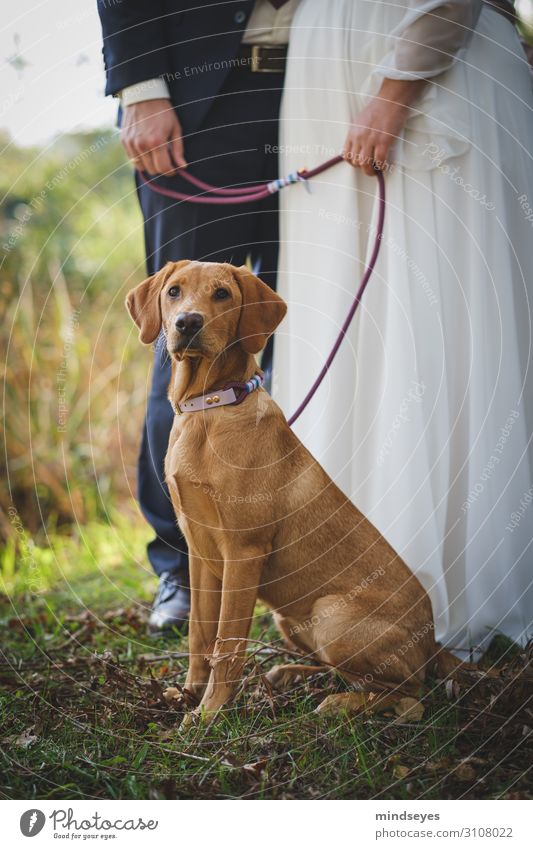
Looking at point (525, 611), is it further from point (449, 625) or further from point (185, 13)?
point (185, 13)

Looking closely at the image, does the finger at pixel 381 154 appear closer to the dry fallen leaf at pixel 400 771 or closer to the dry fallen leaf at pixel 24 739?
the dry fallen leaf at pixel 400 771

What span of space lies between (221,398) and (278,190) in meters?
1.23

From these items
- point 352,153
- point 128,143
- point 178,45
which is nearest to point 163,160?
point 128,143

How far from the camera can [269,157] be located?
3.79 meters

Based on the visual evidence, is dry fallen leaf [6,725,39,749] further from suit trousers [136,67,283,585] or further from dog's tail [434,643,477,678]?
dog's tail [434,643,477,678]

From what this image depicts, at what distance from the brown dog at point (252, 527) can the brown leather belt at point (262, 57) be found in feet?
4.34

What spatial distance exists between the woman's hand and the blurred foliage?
3089 mm

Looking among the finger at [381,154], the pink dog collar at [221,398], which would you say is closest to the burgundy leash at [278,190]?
the finger at [381,154]

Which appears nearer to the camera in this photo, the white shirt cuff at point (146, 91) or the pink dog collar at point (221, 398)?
the pink dog collar at point (221, 398)

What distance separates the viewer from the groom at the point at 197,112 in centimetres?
342

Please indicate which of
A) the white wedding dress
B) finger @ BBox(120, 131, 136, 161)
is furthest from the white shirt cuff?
the white wedding dress

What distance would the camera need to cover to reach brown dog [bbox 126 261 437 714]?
2.93 m

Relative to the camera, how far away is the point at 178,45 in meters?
3.52

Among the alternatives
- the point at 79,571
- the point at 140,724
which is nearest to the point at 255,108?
the point at 140,724
